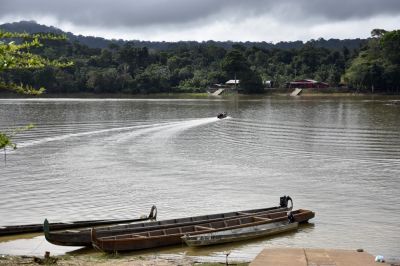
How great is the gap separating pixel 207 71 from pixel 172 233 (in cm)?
15871

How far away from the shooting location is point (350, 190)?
3662 centimetres

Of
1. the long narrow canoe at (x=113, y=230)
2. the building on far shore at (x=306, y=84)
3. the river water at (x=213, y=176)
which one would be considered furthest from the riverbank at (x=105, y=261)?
the building on far shore at (x=306, y=84)

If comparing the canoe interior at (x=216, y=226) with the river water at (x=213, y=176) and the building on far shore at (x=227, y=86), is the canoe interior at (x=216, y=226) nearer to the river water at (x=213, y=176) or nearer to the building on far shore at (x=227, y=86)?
the river water at (x=213, y=176)

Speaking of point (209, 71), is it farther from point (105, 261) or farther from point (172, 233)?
point (105, 261)

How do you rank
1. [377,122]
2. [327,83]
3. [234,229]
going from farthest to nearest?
[327,83] < [377,122] < [234,229]

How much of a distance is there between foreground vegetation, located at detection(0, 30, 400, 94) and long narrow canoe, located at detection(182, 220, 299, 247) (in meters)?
105

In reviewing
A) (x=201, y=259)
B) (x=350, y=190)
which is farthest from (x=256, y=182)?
(x=201, y=259)

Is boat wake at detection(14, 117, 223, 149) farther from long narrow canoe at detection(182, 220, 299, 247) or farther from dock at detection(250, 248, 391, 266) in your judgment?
dock at detection(250, 248, 391, 266)

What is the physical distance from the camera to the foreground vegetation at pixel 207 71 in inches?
5763

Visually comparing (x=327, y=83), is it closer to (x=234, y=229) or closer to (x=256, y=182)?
(x=256, y=182)

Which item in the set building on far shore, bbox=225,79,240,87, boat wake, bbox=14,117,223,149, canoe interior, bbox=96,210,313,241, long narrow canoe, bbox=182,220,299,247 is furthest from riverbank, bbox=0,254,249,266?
building on far shore, bbox=225,79,240,87

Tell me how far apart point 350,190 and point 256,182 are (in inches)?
249

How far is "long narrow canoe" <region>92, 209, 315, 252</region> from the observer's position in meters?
23.3

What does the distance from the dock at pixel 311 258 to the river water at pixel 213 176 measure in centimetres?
444
